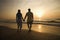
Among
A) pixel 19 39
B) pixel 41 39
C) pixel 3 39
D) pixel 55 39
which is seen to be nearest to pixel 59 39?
pixel 55 39

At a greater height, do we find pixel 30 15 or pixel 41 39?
pixel 30 15

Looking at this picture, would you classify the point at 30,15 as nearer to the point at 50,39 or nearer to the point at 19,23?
the point at 19,23

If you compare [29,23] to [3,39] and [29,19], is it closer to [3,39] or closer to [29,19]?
[29,19]

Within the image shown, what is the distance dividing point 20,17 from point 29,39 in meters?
6.49

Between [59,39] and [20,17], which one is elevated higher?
[20,17]

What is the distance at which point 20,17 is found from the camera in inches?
780

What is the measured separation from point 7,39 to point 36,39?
1.76 meters

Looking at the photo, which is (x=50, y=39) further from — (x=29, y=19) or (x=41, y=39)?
(x=29, y=19)

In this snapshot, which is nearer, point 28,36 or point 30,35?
point 28,36

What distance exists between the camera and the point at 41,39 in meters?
13.5

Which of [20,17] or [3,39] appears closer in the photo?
[3,39]

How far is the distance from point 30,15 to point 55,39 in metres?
6.94

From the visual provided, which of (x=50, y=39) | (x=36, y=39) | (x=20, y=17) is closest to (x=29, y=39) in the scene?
(x=36, y=39)

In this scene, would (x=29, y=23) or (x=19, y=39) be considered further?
(x=29, y=23)
